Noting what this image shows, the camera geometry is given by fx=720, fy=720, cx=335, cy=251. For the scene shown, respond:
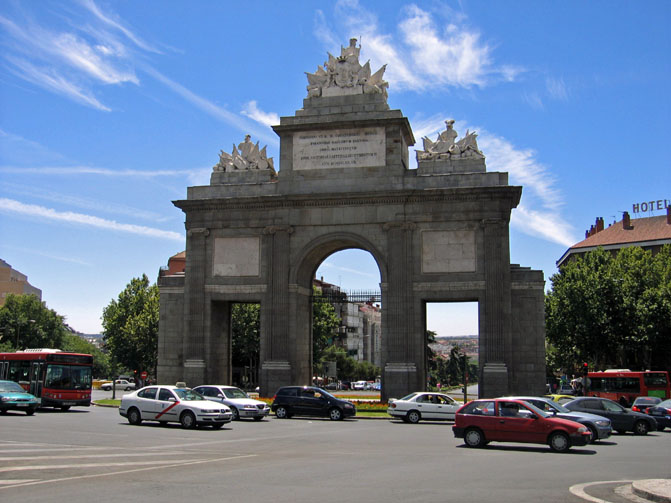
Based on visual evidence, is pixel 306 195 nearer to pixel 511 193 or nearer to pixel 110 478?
pixel 511 193

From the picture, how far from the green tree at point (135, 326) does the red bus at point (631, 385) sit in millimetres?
44805

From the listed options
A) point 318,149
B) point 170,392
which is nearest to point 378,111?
point 318,149

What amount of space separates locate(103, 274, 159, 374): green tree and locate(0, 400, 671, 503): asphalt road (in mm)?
50255

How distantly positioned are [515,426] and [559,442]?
123 cm

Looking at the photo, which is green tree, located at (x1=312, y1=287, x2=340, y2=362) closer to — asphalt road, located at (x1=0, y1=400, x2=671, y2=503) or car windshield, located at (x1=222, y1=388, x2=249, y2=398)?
car windshield, located at (x1=222, y1=388, x2=249, y2=398)

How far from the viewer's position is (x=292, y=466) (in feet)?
50.8

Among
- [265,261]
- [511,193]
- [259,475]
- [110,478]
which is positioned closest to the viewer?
[110,478]

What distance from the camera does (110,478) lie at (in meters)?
13.1

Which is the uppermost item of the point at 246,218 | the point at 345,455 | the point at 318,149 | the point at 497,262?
the point at 318,149

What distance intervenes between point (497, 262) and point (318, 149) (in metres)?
12.3

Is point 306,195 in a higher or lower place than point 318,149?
lower

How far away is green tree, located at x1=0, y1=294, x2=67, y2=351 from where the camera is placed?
292ft

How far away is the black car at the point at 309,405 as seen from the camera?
32.9 metres

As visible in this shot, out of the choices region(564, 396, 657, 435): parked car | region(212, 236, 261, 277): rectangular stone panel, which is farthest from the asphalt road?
region(212, 236, 261, 277): rectangular stone panel
